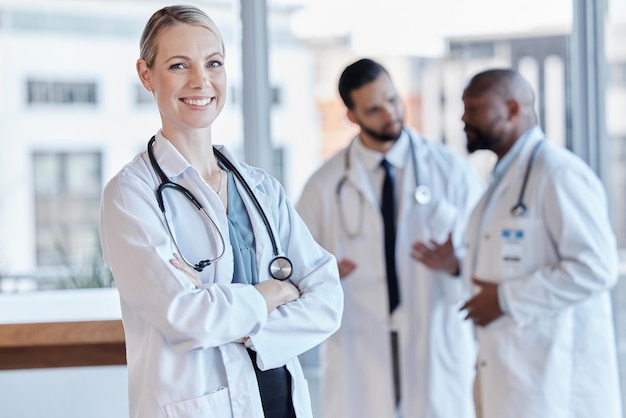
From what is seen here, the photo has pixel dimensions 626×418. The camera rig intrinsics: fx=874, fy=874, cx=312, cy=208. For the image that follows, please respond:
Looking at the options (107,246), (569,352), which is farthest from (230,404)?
(569,352)

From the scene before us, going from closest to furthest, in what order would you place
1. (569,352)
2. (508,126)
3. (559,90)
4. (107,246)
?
(107,246)
(569,352)
(508,126)
(559,90)

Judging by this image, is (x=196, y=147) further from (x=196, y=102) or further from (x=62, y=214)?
(x=62, y=214)

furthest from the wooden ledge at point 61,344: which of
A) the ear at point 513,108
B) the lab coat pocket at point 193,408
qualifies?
the ear at point 513,108

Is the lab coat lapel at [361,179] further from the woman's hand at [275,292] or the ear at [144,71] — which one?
the ear at [144,71]

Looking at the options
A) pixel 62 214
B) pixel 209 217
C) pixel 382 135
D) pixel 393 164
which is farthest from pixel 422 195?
pixel 62 214

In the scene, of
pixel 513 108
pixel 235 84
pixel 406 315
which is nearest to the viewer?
pixel 513 108

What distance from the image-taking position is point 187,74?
64.8 inches

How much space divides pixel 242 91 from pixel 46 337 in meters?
1.97

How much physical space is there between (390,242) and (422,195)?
0.66 ft

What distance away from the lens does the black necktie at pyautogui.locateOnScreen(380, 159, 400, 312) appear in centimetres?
307

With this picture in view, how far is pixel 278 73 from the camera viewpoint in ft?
13.5

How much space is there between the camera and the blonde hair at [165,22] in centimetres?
164

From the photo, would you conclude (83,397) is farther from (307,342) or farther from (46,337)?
(307,342)

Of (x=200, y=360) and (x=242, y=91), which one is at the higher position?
(x=242, y=91)
